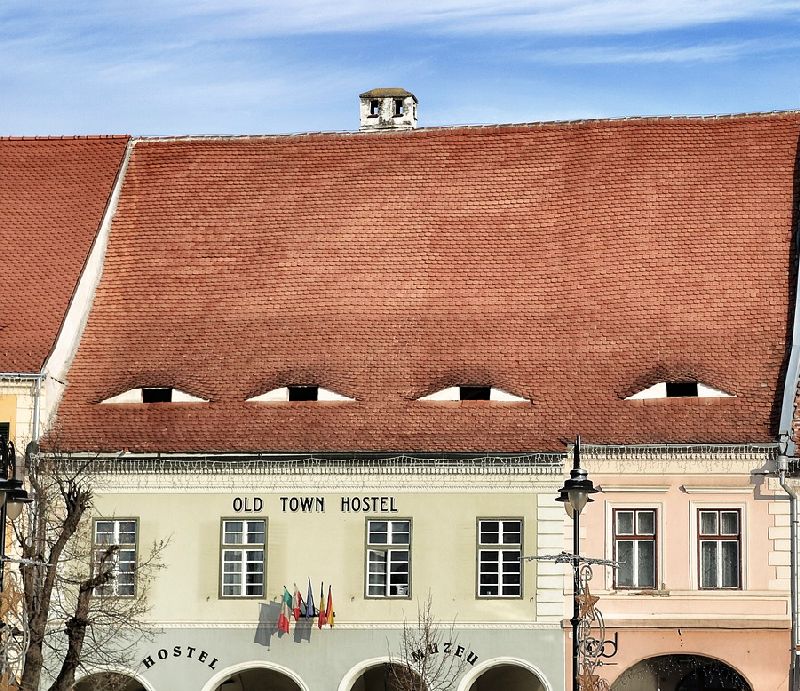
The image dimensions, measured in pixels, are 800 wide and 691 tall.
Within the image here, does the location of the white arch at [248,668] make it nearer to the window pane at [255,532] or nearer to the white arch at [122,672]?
the white arch at [122,672]

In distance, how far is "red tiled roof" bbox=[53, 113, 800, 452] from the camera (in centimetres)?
3488

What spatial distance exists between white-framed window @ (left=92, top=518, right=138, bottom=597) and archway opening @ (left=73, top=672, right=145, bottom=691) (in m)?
1.42

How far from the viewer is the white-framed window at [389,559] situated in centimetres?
3444

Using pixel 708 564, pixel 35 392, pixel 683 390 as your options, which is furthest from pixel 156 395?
pixel 708 564

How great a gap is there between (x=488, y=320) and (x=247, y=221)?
19.5 feet

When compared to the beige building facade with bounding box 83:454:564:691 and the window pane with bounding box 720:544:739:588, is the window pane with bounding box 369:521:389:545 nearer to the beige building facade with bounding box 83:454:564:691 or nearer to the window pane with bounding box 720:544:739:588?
the beige building facade with bounding box 83:454:564:691

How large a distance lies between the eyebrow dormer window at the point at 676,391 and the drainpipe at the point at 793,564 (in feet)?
5.97

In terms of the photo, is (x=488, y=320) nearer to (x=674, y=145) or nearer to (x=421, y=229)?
(x=421, y=229)

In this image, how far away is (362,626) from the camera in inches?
1350

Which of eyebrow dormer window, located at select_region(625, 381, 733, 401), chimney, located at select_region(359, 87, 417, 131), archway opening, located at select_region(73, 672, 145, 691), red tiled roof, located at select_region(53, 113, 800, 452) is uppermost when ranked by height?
chimney, located at select_region(359, 87, 417, 131)

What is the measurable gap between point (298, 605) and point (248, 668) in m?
1.45

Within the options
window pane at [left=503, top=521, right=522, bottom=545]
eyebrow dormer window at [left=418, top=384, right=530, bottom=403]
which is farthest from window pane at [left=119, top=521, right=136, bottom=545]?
window pane at [left=503, top=521, right=522, bottom=545]

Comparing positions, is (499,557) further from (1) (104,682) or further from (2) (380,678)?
(1) (104,682)

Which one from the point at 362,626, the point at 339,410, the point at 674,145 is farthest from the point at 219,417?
the point at 674,145
